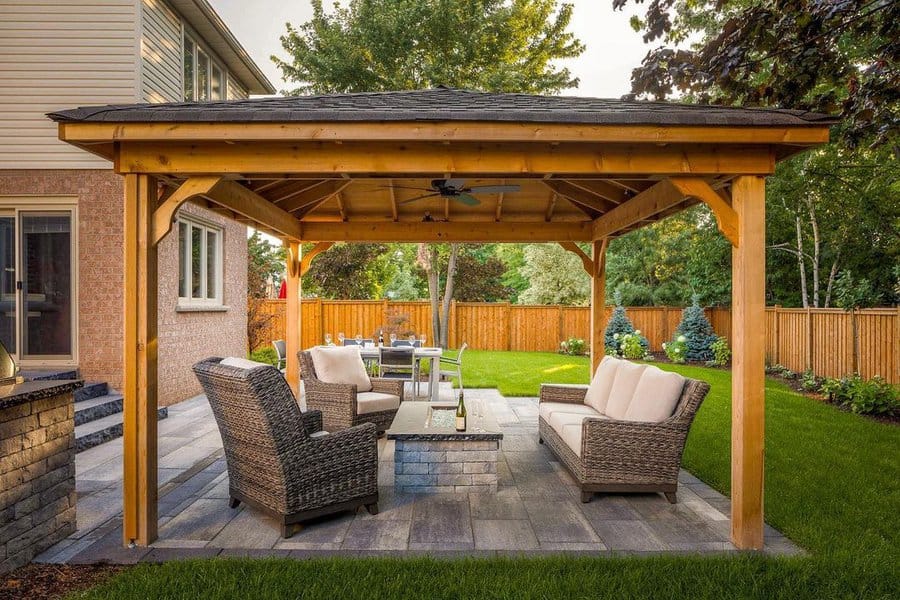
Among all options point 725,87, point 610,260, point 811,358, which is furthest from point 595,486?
point 610,260

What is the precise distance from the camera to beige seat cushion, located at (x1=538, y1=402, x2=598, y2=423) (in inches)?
226

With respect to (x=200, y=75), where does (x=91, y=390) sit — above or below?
below

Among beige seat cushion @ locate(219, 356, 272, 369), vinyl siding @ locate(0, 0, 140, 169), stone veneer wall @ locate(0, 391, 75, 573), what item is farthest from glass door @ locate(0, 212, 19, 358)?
beige seat cushion @ locate(219, 356, 272, 369)

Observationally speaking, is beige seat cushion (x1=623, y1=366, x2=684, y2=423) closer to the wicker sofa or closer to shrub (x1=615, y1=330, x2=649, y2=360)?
the wicker sofa

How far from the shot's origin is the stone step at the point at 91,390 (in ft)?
22.2

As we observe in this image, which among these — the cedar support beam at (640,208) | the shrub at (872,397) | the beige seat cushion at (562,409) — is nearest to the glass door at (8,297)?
the beige seat cushion at (562,409)

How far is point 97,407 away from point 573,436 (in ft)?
A: 18.1

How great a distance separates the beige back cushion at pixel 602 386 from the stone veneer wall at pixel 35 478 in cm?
459

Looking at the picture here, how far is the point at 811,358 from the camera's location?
440 inches

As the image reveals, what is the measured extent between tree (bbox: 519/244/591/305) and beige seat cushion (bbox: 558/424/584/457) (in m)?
18.2

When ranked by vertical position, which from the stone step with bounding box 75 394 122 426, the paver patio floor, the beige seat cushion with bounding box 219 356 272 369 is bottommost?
the paver patio floor

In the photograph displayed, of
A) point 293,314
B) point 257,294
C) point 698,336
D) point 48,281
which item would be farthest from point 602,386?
point 257,294

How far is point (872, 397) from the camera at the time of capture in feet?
27.0

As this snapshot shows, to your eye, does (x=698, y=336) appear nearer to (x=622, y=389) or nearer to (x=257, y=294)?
(x=622, y=389)
